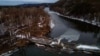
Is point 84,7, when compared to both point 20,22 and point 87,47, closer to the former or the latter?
point 20,22

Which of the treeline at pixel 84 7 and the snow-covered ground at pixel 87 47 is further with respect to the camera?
the treeline at pixel 84 7

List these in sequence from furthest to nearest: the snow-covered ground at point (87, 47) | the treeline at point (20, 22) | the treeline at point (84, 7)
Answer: the treeline at point (84, 7) < the treeline at point (20, 22) < the snow-covered ground at point (87, 47)

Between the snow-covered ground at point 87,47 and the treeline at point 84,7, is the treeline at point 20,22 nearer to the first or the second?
the treeline at point 84,7

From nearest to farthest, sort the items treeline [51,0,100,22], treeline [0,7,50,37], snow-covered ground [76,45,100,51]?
snow-covered ground [76,45,100,51] → treeline [0,7,50,37] → treeline [51,0,100,22]

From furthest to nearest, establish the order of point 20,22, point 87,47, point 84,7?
point 84,7 → point 20,22 → point 87,47

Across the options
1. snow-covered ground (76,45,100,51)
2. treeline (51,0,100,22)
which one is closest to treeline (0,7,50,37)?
treeline (51,0,100,22)

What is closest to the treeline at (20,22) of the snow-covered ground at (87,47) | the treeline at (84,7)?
the treeline at (84,7)

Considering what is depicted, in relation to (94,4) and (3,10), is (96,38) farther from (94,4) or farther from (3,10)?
(3,10)

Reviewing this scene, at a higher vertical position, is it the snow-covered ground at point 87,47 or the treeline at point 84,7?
the treeline at point 84,7

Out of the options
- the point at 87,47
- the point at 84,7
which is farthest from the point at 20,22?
the point at 87,47

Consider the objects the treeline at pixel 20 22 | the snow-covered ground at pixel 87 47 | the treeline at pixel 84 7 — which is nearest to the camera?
the snow-covered ground at pixel 87 47

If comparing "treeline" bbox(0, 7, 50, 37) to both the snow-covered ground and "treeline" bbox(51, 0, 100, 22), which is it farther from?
the snow-covered ground

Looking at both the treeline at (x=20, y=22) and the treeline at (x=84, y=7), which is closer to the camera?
the treeline at (x=20, y=22)
